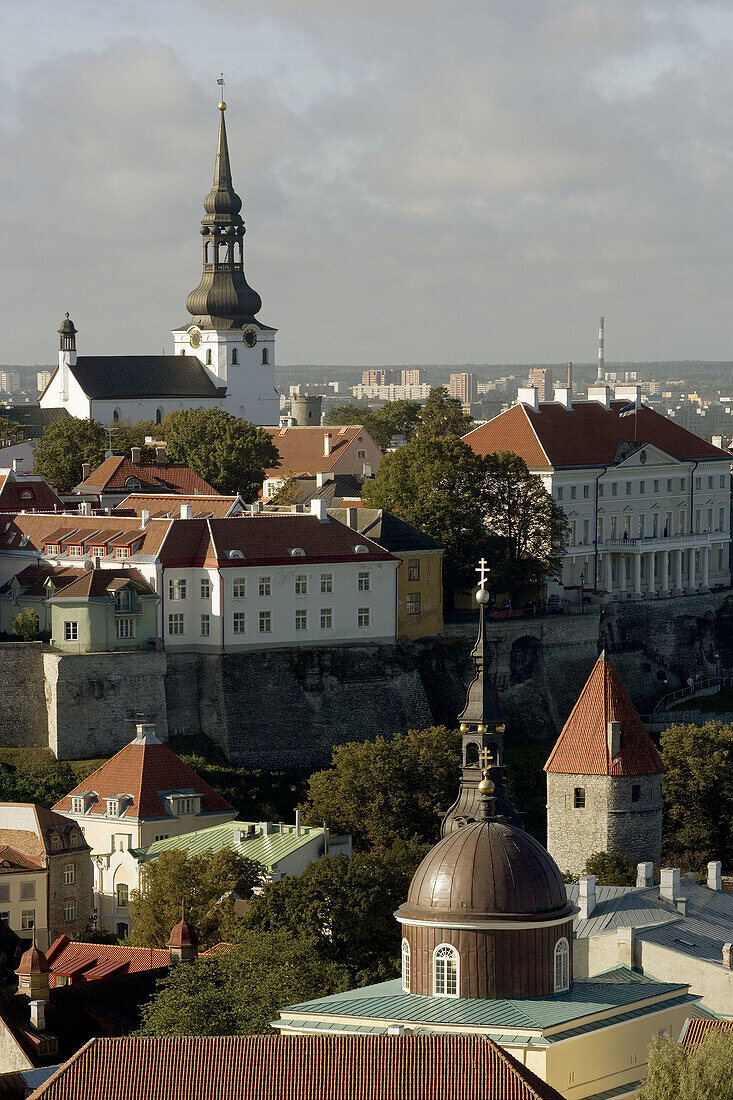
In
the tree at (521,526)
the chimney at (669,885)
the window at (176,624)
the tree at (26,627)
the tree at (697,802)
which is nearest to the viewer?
the chimney at (669,885)

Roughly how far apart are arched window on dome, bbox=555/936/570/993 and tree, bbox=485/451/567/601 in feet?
167

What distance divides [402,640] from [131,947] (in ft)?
85.9

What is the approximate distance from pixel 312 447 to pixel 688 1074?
292ft

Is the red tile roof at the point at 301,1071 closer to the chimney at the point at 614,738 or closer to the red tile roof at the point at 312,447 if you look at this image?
the chimney at the point at 614,738

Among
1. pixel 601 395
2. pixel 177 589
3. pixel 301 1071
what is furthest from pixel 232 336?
pixel 301 1071

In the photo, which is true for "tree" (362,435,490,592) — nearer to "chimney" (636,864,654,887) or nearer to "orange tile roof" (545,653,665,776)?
"orange tile roof" (545,653,665,776)

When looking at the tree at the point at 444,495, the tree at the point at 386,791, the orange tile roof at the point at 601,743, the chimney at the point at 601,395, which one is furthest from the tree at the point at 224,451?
the orange tile roof at the point at 601,743

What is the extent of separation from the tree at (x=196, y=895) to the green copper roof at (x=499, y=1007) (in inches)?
686

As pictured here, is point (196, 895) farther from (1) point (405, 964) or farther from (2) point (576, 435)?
(2) point (576, 435)

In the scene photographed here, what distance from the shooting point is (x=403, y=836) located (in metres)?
74.8

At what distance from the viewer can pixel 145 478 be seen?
102688 millimetres

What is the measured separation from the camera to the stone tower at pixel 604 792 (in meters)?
72.1

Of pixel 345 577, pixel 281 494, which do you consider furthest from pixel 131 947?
pixel 281 494

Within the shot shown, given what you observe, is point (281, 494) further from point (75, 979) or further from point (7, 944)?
point (75, 979)
